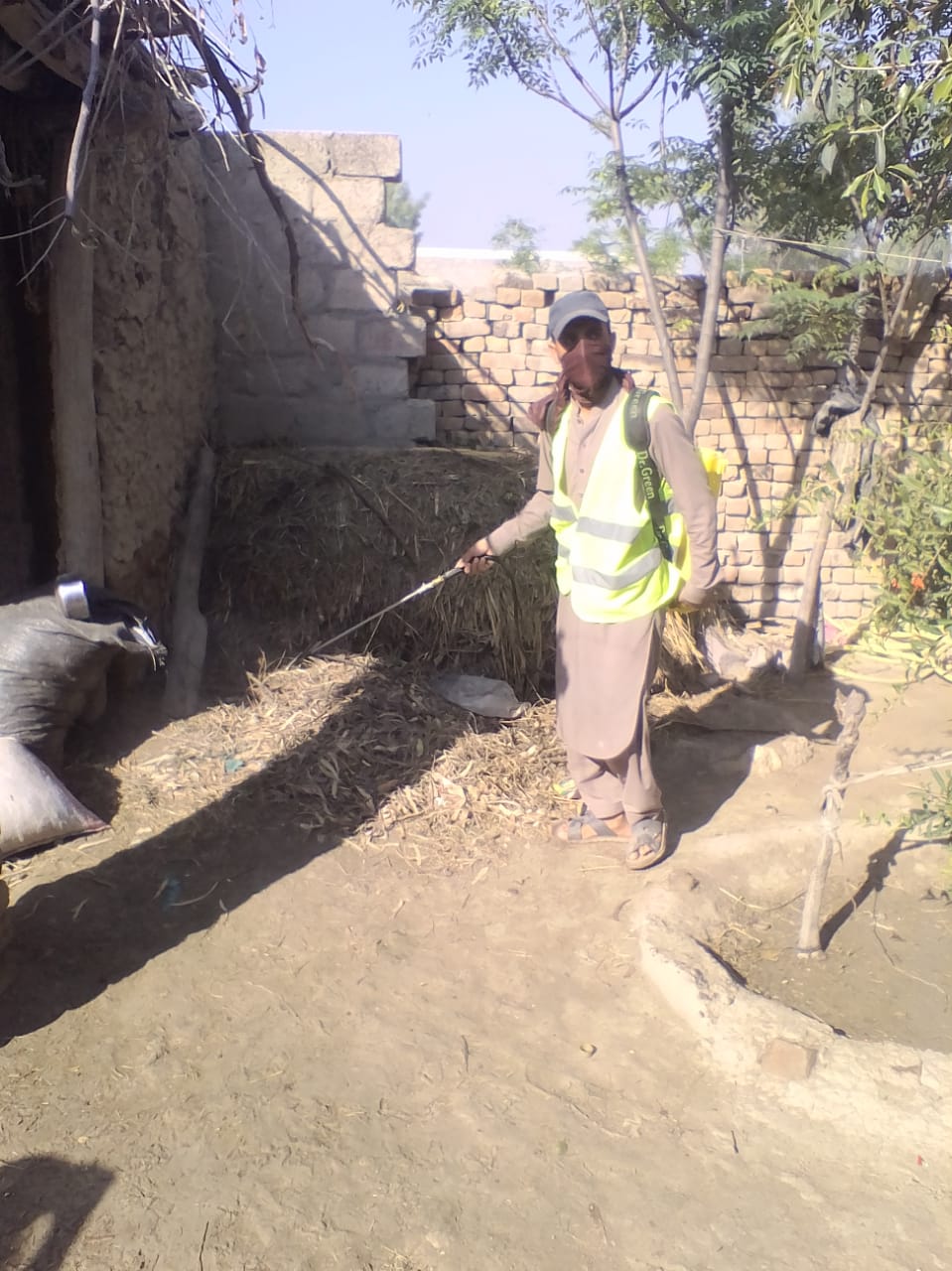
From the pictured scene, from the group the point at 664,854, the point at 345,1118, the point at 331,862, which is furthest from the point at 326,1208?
the point at 664,854

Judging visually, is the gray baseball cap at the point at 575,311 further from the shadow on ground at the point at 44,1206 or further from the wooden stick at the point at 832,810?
the shadow on ground at the point at 44,1206

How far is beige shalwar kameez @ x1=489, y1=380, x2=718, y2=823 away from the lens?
11.0ft

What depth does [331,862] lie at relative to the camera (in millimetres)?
3715

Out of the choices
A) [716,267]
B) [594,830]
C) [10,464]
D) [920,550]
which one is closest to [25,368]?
[10,464]

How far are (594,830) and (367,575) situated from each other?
1.87 meters

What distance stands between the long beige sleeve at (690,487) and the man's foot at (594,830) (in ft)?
3.46

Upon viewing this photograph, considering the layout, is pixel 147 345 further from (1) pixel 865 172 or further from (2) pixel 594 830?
(1) pixel 865 172

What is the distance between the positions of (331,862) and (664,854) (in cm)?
127

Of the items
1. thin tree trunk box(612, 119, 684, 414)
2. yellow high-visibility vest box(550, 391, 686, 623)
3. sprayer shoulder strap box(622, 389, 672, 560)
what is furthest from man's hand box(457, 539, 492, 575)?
thin tree trunk box(612, 119, 684, 414)

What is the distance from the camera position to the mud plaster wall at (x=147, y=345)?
4156 millimetres

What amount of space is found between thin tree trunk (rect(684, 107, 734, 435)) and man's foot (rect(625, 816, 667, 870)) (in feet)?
8.19

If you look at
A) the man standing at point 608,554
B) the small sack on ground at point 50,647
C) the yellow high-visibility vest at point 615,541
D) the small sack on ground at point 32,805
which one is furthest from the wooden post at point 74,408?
the yellow high-visibility vest at point 615,541

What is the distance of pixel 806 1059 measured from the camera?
2.57m

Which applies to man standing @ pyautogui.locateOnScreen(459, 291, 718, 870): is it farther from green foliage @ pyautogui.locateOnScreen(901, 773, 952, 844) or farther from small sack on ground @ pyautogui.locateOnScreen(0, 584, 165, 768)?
small sack on ground @ pyautogui.locateOnScreen(0, 584, 165, 768)
